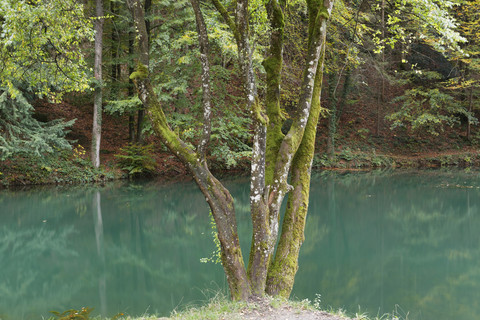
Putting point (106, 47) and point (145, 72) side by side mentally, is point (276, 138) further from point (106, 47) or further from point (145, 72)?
point (106, 47)

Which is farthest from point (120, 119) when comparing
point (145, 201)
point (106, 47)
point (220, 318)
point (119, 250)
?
point (220, 318)

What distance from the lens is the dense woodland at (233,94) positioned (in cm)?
488

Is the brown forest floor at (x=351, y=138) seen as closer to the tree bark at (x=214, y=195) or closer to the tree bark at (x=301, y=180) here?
the tree bark at (x=214, y=195)

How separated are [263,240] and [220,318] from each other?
1.08m

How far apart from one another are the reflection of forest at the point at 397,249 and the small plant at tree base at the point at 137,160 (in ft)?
24.0

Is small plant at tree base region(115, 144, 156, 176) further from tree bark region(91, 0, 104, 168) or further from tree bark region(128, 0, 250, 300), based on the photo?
tree bark region(128, 0, 250, 300)

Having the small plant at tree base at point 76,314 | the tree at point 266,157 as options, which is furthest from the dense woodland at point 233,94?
the small plant at tree base at point 76,314

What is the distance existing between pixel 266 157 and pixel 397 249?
5717 mm

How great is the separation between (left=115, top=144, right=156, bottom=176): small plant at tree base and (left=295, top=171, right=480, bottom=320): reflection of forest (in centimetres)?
731

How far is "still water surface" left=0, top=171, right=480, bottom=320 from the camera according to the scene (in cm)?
659

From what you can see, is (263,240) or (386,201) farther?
(386,201)

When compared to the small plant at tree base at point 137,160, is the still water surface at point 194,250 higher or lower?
lower

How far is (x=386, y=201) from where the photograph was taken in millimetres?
14844

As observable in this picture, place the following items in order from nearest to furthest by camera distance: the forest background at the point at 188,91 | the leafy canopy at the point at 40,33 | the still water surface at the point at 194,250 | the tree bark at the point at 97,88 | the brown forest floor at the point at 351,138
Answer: the leafy canopy at the point at 40,33
the forest background at the point at 188,91
the still water surface at the point at 194,250
the tree bark at the point at 97,88
the brown forest floor at the point at 351,138
